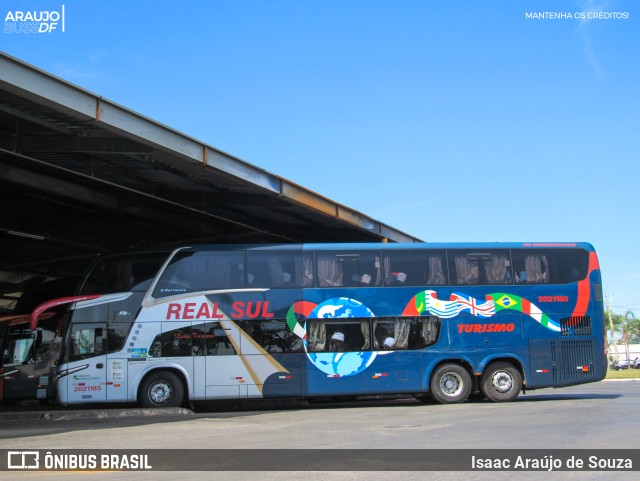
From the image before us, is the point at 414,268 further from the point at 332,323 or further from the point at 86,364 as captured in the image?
the point at 86,364

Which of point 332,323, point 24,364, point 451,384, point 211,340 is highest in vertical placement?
point 332,323

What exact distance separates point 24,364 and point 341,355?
402 inches

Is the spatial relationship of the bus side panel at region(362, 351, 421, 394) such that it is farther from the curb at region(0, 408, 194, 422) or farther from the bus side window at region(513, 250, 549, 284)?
the curb at region(0, 408, 194, 422)

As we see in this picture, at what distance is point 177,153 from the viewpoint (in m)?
14.7

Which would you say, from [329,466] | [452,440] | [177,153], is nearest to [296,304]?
[177,153]

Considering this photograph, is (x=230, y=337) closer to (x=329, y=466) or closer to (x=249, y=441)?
(x=249, y=441)

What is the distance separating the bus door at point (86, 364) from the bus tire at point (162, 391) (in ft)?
3.08

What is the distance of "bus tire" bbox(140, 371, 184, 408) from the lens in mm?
15984

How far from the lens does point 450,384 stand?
16844mm

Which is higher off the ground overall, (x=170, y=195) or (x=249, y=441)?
(x=170, y=195)

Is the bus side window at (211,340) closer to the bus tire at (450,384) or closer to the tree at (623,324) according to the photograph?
the bus tire at (450,384)

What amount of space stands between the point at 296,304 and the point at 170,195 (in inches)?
202

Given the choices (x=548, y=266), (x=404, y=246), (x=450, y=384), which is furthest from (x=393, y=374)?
(x=548, y=266)

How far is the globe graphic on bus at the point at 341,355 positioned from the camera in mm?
16328
